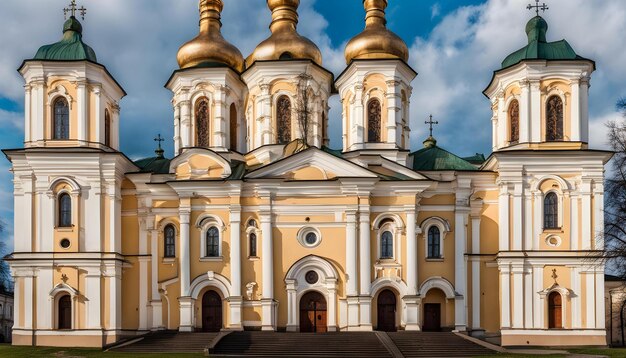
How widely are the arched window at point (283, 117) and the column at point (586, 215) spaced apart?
512 inches

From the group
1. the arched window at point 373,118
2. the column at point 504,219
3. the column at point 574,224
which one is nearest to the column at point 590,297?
the column at point 574,224

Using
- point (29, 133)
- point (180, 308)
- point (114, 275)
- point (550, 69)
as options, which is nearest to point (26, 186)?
point (29, 133)

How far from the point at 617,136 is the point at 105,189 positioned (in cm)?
1980

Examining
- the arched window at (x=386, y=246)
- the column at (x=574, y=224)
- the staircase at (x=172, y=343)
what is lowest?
the staircase at (x=172, y=343)

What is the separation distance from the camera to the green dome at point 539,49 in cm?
3281

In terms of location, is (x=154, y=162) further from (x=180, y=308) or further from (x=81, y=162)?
(x=180, y=308)

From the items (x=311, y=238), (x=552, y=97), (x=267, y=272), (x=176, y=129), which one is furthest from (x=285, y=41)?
(x=552, y=97)

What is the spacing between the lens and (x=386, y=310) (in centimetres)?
3322

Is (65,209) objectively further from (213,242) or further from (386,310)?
(386,310)

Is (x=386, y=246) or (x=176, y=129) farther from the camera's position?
(x=176, y=129)

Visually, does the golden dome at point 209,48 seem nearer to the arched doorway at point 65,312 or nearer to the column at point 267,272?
the column at point 267,272

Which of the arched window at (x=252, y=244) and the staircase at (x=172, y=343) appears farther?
the arched window at (x=252, y=244)

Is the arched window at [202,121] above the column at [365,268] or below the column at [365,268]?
above

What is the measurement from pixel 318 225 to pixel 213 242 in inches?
180
